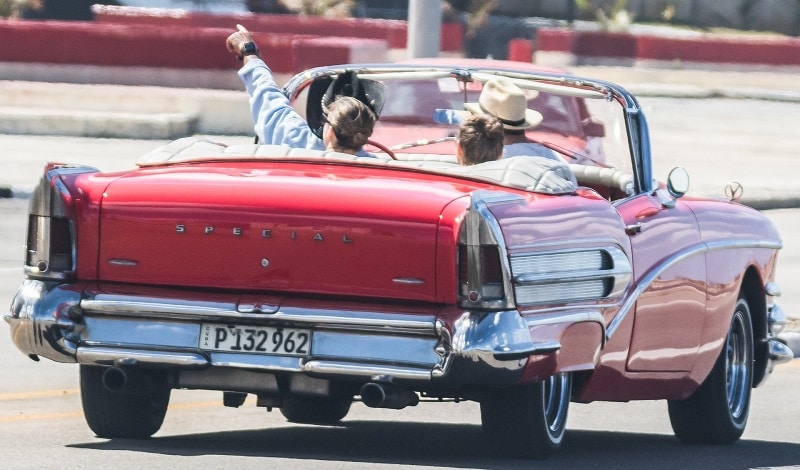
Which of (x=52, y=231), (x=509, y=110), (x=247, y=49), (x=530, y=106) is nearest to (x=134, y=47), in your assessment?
(x=530, y=106)

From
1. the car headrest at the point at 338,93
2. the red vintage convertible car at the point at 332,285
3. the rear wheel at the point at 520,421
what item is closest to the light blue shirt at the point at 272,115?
the car headrest at the point at 338,93

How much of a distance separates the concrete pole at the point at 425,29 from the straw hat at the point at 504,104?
39.7 feet

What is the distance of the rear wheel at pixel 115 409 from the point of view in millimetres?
6996

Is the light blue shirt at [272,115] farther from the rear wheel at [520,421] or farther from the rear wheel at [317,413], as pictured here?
the rear wheel at [520,421]

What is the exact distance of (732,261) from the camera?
8273mm

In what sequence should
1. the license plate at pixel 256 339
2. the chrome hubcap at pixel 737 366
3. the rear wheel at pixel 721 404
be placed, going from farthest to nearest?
1. the chrome hubcap at pixel 737 366
2. the rear wheel at pixel 721 404
3. the license plate at pixel 256 339

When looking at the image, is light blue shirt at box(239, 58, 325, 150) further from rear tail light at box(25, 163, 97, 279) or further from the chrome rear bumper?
the chrome rear bumper

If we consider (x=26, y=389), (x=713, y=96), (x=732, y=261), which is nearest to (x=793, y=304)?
(x=732, y=261)

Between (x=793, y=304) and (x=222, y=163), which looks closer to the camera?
(x=222, y=163)

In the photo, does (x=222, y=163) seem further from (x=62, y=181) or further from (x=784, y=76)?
(x=784, y=76)

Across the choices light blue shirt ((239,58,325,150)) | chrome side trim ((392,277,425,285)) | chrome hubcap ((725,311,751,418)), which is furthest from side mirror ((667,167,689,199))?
chrome side trim ((392,277,425,285))

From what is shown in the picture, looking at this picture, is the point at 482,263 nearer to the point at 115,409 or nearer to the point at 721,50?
the point at 115,409

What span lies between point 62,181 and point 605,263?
194cm

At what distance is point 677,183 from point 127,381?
8.65ft
